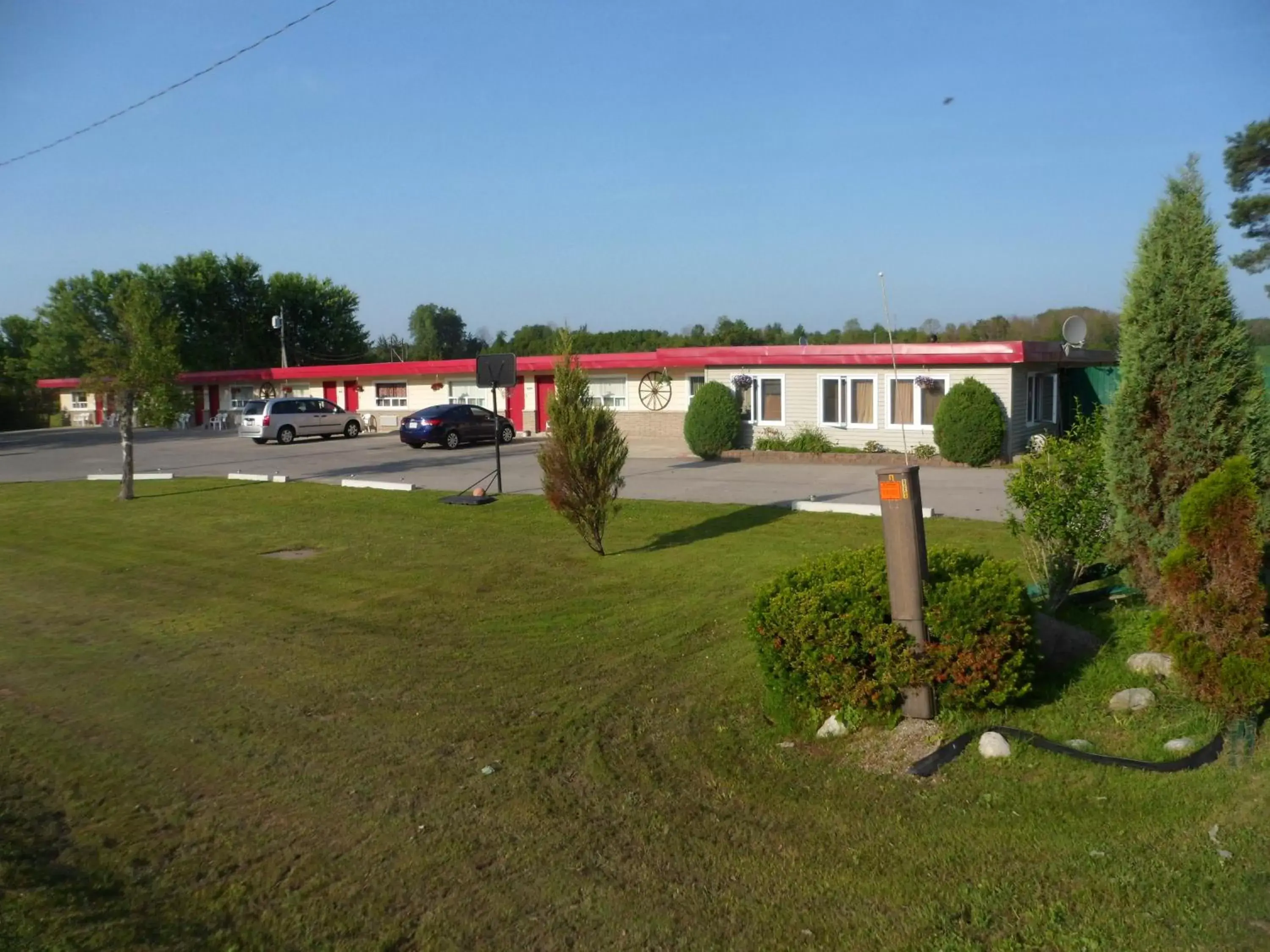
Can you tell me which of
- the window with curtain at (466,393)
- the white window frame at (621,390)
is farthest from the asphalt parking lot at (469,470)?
the window with curtain at (466,393)

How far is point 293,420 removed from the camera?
3603cm

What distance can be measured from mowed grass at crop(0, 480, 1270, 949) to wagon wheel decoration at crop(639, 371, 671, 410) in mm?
21700

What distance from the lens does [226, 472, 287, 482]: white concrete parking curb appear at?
888 inches

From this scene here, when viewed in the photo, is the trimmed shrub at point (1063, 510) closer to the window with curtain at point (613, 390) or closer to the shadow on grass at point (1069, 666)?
the shadow on grass at point (1069, 666)

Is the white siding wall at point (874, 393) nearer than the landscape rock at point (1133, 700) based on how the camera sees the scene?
No

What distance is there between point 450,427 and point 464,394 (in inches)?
276

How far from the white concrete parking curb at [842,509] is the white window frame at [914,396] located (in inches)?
341

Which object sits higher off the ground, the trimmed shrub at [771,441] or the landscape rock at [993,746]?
the trimmed shrub at [771,441]

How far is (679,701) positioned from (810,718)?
104 centimetres

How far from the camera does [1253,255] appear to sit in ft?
72.4

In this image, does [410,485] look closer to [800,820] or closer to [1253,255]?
[800,820]

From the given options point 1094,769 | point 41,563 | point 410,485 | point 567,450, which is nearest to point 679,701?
point 1094,769

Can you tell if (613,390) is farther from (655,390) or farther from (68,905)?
(68,905)

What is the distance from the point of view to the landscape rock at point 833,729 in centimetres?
600
